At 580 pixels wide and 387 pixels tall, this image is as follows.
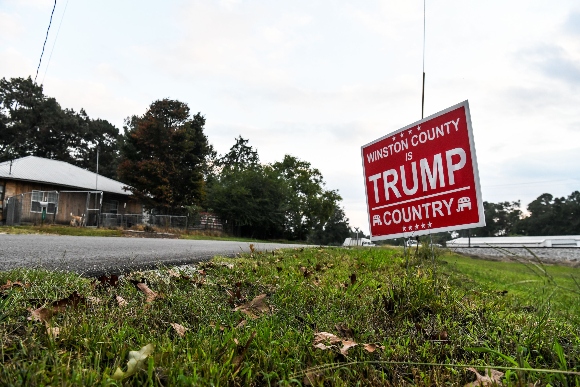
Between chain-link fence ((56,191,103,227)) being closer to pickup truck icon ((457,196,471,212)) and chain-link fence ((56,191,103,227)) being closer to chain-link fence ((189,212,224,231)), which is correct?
chain-link fence ((189,212,224,231))

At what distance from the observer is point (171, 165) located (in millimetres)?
31797

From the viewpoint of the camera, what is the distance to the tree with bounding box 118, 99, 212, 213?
31.0 metres

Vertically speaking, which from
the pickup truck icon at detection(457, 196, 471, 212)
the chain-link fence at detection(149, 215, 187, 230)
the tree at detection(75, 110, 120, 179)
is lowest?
the pickup truck icon at detection(457, 196, 471, 212)

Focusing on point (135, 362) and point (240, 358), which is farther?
point (240, 358)

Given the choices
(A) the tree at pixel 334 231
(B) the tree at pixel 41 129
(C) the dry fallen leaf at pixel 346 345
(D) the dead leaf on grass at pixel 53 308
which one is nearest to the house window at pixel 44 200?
(B) the tree at pixel 41 129

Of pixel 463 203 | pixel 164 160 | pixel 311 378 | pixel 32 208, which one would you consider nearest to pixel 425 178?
pixel 463 203

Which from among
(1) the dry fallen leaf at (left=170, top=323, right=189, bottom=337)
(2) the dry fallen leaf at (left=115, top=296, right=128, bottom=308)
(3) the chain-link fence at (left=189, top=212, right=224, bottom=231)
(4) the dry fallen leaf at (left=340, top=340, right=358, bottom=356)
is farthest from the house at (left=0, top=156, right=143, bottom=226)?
(4) the dry fallen leaf at (left=340, top=340, right=358, bottom=356)

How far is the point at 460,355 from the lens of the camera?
1.96m

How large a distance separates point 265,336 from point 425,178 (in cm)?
165

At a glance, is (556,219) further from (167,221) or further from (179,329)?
(179,329)

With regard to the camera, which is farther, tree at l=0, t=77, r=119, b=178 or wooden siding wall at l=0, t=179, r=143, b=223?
tree at l=0, t=77, r=119, b=178

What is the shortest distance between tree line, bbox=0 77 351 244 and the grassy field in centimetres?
2250

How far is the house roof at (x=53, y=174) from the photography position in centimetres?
2656

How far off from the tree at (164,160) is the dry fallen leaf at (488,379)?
30.7 metres
